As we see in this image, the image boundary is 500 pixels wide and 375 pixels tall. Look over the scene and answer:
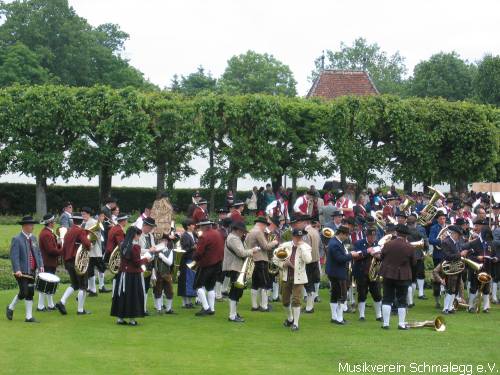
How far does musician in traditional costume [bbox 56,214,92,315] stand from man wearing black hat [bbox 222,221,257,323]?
2.79 metres

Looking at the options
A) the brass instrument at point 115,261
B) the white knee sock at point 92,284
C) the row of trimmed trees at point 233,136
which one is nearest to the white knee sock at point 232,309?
the brass instrument at point 115,261

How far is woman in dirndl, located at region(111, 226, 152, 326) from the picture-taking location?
51.5ft

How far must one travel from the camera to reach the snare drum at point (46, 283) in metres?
16.1

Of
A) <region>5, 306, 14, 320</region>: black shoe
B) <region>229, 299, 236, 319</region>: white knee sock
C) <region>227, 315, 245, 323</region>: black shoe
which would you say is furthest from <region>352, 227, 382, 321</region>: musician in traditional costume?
<region>5, 306, 14, 320</region>: black shoe

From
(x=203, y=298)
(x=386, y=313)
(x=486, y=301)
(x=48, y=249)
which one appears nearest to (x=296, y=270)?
(x=386, y=313)

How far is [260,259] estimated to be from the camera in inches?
712

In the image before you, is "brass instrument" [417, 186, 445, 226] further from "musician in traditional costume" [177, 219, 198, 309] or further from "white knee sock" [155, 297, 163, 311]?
"white knee sock" [155, 297, 163, 311]

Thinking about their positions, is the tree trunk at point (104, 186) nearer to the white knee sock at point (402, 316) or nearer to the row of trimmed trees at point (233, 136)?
the row of trimmed trees at point (233, 136)

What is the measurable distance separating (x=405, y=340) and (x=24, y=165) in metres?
27.8

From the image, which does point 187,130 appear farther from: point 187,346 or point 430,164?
point 187,346

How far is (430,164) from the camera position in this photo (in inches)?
1634

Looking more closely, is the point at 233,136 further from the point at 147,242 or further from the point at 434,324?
the point at 434,324

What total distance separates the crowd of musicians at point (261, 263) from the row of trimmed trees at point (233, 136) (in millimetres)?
19006

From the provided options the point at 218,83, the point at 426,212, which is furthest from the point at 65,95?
the point at 218,83
